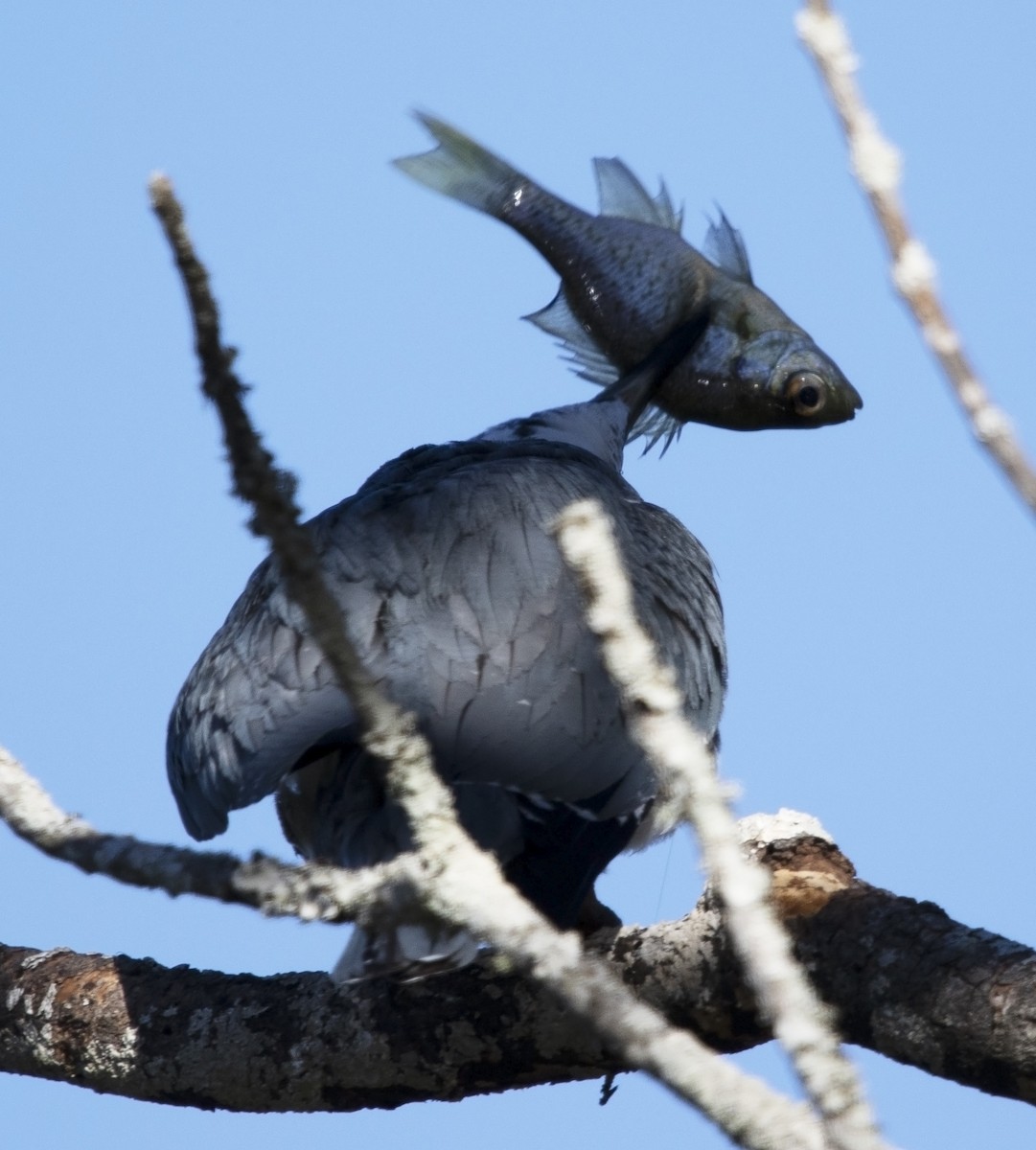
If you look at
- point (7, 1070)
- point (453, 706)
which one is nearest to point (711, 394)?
point (453, 706)

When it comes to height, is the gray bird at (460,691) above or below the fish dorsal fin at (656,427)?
below

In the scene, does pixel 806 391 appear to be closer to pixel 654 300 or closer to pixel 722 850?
pixel 654 300

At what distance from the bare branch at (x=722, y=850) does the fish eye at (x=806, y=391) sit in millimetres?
3707

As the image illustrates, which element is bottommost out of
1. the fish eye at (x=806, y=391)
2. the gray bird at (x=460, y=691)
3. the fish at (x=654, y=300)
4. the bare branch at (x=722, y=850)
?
the bare branch at (x=722, y=850)

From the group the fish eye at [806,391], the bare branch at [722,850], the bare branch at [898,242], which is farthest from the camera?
the fish eye at [806,391]

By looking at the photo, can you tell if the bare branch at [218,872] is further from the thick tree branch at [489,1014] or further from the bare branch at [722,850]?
the thick tree branch at [489,1014]

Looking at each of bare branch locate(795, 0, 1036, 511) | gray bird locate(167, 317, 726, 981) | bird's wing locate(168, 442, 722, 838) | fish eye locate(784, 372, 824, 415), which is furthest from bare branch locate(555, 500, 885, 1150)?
fish eye locate(784, 372, 824, 415)

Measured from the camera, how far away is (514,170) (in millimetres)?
5422

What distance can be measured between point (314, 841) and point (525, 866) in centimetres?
38

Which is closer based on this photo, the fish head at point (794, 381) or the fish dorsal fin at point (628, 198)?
the fish head at point (794, 381)

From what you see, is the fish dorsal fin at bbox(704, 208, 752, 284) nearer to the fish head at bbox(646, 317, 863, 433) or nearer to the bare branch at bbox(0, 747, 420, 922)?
the fish head at bbox(646, 317, 863, 433)

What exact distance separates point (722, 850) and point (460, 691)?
1.67 metres

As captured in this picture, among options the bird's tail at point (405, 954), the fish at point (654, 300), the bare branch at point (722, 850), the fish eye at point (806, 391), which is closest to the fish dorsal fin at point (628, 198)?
the fish at point (654, 300)

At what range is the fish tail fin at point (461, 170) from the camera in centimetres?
531
